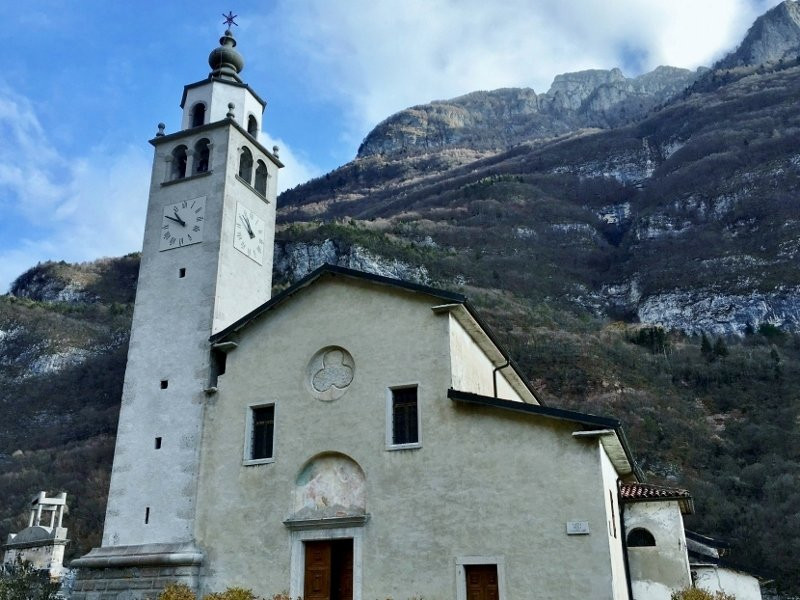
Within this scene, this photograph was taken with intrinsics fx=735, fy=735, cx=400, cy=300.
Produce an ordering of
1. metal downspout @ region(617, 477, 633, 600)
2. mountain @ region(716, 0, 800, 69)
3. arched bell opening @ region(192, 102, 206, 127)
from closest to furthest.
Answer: metal downspout @ region(617, 477, 633, 600) → arched bell opening @ region(192, 102, 206, 127) → mountain @ region(716, 0, 800, 69)

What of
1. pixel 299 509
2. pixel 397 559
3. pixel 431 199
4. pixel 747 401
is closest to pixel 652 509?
pixel 397 559

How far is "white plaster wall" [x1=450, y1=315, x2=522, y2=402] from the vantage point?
16938 mm

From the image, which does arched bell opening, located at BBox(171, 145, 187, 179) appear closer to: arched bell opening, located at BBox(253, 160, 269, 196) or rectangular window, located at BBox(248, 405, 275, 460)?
arched bell opening, located at BBox(253, 160, 269, 196)

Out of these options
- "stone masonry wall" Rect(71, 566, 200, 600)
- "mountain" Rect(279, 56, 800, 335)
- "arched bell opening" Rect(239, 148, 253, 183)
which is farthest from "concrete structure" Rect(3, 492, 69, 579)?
"mountain" Rect(279, 56, 800, 335)

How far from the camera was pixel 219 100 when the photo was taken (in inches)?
896

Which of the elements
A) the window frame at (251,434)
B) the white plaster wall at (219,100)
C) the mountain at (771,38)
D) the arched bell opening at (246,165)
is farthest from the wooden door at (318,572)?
the mountain at (771,38)

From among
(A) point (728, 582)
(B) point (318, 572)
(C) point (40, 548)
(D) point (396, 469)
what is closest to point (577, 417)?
(D) point (396, 469)

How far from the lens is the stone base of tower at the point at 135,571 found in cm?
1700

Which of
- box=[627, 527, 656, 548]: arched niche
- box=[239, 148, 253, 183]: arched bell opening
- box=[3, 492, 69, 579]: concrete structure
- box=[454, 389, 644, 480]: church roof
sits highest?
box=[239, 148, 253, 183]: arched bell opening

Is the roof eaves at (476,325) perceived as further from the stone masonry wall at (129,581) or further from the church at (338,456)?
the stone masonry wall at (129,581)

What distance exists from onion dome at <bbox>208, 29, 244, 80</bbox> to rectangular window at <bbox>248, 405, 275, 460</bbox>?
1145 cm

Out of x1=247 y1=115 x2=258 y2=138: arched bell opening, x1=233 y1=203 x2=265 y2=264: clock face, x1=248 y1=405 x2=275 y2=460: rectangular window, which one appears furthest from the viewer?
x1=247 y1=115 x2=258 y2=138: arched bell opening

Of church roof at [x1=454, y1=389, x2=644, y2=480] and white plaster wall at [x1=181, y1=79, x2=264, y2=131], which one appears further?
white plaster wall at [x1=181, y1=79, x2=264, y2=131]

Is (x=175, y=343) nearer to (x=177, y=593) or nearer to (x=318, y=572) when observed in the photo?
(x=177, y=593)
